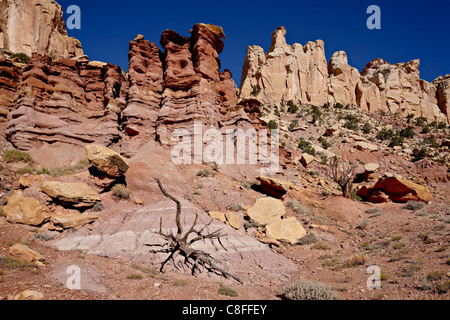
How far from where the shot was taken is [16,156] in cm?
1883

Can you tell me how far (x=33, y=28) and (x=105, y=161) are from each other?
1687 inches

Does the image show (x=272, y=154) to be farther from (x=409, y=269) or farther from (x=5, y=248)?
(x=5, y=248)

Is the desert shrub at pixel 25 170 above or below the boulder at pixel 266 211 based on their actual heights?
above

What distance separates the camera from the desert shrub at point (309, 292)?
6817 millimetres

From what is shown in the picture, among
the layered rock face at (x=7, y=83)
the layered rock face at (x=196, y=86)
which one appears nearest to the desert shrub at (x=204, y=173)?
the layered rock face at (x=196, y=86)

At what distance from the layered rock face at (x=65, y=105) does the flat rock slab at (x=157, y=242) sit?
14895 mm

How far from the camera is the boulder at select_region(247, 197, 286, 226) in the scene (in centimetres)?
1594

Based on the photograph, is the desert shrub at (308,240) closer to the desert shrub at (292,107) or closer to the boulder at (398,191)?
the boulder at (398,191)

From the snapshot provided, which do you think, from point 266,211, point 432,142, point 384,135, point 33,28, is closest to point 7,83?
point 33,28

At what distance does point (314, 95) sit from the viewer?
58812 mm

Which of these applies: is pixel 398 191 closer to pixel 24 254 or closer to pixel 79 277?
pixel 79 277

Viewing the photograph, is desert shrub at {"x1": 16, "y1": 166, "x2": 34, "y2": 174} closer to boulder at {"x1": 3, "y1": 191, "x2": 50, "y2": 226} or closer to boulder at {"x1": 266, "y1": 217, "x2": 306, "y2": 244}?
boulder at {"x1": 3, "y1": 191, "x2": 50, "y2": 226}

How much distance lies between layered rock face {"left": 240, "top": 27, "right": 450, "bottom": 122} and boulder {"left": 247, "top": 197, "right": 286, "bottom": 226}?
43212 mm

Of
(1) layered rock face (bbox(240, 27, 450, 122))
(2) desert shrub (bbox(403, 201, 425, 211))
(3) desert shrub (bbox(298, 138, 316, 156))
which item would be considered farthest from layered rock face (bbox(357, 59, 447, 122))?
(2) desert shrub (bbox(403, 201, 425, 211))
